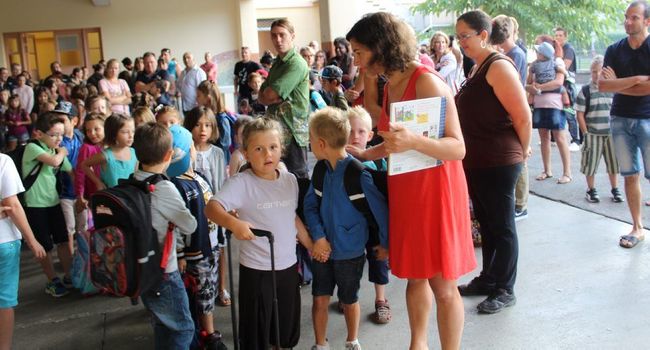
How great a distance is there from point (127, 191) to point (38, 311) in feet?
6.83

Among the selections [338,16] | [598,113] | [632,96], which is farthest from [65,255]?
[338,16]

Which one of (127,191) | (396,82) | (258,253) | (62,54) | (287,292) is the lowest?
(287,292)

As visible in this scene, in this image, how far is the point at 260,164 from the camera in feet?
9.09

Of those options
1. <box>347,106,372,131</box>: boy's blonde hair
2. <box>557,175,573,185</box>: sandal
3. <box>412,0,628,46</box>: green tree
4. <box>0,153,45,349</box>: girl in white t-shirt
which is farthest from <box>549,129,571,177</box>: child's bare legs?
<box>412,0,628,46</box>: green tree

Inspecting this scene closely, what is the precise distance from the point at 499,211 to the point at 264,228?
1520 mm

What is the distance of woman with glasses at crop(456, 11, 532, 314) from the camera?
3.40 metres

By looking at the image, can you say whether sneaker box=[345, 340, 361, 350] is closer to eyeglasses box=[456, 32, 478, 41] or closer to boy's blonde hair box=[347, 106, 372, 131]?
boy's blonde hair box=[347, 106, 372, 131]

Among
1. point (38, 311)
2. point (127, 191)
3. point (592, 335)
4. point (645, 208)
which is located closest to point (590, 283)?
point (592, 335)

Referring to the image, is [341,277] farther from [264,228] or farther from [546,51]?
[546,51]

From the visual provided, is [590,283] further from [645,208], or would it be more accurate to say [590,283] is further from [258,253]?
[258,253]

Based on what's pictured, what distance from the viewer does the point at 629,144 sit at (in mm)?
4492

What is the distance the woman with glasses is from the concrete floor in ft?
0.94

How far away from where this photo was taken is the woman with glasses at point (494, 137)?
134 inches

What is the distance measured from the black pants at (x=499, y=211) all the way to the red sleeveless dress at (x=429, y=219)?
953 mm
